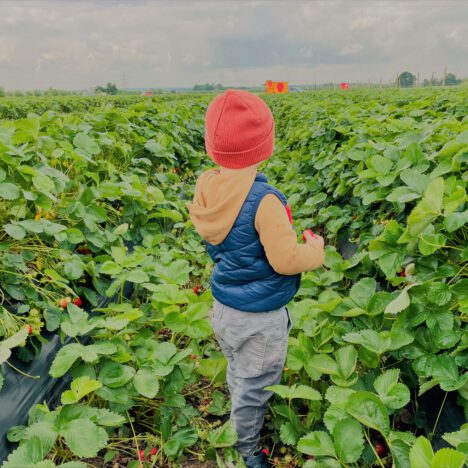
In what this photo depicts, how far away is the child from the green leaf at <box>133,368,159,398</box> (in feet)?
1.03

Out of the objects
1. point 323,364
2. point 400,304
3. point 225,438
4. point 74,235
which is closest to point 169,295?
point 74,235

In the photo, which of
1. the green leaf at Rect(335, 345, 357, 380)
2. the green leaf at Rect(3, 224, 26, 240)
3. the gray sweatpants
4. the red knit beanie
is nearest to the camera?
the red knit beanie

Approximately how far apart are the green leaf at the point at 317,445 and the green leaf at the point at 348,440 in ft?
0.12

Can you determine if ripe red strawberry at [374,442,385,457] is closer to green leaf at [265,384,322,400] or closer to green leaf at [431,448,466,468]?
green leaf at [265,384,322,400]

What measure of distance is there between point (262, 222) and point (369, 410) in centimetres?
67

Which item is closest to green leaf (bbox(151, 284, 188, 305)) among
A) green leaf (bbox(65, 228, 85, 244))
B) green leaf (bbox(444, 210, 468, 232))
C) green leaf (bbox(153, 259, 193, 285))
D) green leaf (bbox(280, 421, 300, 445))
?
green leaf (bbox(153, 259, 193, 285))

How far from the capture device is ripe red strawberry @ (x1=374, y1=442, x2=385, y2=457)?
1646 millimetres

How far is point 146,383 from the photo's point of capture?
1704 mm

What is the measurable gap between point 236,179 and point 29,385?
1185 mm

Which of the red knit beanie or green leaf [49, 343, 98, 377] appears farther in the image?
green leaf [49, 343, 98, 377]

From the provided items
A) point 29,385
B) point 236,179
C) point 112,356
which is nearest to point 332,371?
point 236,179

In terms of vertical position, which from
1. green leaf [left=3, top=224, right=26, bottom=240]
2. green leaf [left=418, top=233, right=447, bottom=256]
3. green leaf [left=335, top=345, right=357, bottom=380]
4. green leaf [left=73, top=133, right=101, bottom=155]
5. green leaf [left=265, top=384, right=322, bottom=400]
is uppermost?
green leaf [left=73, top=133, right=101, bottom=155]

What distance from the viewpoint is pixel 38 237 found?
225 cm

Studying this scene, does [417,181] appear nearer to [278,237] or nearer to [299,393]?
[278,237]
